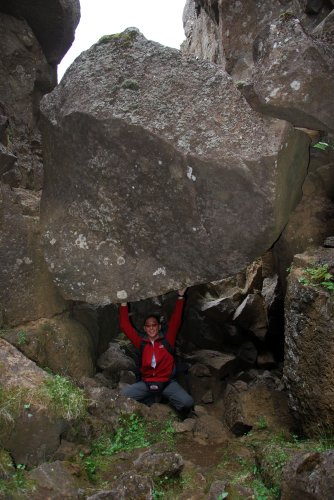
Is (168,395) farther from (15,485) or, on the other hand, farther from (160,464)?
(15,485)

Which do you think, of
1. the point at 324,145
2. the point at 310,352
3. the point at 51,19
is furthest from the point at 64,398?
the point at 51,19

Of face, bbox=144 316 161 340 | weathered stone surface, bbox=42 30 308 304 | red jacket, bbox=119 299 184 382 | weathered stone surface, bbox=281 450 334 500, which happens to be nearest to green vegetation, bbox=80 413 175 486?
red jacket, bbox=119 299 184 382

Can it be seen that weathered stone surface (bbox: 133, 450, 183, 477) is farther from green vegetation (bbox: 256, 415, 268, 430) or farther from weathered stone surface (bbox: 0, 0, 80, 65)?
weathered stone surface (bbox: 0, 0, 80, 65)

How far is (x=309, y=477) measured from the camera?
14.2ft

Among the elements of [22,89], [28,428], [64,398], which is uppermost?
[22,89]

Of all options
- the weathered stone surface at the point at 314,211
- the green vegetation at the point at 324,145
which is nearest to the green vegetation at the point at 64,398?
the weathered stone surface at the point at 314,211

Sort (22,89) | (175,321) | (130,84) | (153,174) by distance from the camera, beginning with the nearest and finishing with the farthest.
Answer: (153,174), (130,84), (175,321), (22,89)

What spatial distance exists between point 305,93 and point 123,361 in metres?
6.10

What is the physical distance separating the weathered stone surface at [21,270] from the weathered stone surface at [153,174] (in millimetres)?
281

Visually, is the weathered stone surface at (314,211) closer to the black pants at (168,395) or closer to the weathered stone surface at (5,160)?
the black pants at (168,395)

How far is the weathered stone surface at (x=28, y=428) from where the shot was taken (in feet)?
17.8

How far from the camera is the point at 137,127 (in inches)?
263

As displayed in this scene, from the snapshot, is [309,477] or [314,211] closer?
[309,477]

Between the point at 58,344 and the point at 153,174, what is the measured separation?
327cm
